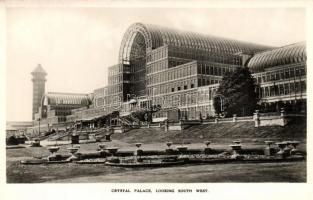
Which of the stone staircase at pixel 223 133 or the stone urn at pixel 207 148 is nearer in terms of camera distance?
the stone staircase at pixel 223 133

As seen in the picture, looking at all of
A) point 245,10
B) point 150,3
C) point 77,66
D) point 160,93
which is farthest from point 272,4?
point 160,93

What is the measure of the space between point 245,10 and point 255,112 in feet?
11.4

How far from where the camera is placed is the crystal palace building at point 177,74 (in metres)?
17.4

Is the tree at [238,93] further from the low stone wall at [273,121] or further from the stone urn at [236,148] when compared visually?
the stone urn at [236,148]

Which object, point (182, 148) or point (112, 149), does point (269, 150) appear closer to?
point (182, 148)

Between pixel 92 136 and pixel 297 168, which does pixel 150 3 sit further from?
pixel 92 136

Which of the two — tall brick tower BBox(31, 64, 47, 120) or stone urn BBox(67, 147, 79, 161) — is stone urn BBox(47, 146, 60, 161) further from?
tall brick tower BBox(31, 64, 47, 120)

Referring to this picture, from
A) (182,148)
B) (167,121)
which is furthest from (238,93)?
(182,148)

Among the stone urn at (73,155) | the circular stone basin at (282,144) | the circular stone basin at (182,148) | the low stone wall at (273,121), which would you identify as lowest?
the stone urn at (73,155)

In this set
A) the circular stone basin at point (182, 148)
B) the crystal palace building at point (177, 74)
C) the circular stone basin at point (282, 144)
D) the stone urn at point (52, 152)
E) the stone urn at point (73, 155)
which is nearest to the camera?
the circular stone basin at point (282, 144)

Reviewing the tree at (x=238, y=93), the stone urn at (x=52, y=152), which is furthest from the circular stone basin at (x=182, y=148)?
the stone urn at (x=52, y=152)

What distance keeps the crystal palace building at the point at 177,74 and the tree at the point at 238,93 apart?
0.39 meters

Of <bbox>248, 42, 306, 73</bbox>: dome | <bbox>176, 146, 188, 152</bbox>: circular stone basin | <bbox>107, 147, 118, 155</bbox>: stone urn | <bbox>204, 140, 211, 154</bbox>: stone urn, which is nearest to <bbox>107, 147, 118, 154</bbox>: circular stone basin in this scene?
<bbox>107, 147, 118, 155</bbox>: stone urn

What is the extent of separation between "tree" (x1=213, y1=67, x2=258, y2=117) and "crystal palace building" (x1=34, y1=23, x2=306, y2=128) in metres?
0.39
